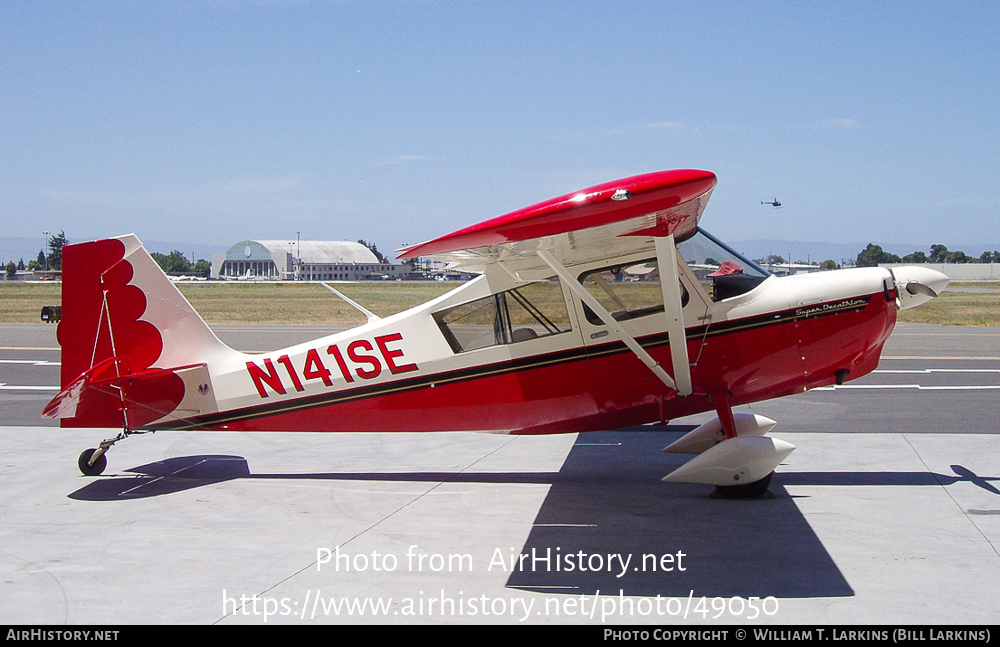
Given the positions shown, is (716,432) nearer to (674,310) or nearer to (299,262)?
(674,310)

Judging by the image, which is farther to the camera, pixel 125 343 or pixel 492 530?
pixel 125 343

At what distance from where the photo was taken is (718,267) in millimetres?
6957

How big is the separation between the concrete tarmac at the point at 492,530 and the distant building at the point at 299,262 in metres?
73.8

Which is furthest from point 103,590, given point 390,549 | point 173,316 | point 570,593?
point 173,316

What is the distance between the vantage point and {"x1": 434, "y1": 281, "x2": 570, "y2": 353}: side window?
6918mm

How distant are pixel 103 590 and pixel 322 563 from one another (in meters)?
1.35

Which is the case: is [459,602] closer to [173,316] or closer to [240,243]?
[173,316]

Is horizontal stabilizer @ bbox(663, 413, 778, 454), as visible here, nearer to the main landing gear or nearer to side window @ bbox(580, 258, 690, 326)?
the main landing gear

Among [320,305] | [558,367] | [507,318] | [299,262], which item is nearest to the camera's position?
[558,367]

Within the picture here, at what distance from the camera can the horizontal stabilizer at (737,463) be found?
633cm

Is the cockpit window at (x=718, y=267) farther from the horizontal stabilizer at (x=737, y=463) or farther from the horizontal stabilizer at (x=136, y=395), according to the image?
the horizontal stabilizer at (x=136, y=395)

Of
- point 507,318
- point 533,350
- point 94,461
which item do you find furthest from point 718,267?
point 94,461

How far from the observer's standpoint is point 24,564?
523cm

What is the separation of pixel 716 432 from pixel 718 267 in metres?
1.90
